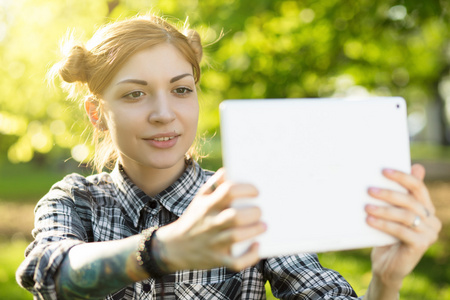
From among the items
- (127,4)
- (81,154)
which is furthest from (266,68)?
(81,154)

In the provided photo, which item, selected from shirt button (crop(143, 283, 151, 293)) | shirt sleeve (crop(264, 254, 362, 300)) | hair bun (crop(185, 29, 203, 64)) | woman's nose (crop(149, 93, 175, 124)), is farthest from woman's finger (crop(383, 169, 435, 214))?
hair bun (crop(185, 29, 203, 64))

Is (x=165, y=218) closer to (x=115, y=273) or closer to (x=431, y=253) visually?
(x=115, y=273)

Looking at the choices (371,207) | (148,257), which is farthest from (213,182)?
(371,207)

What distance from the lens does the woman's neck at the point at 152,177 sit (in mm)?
1940

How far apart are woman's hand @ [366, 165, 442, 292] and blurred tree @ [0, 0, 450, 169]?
2.98 meters

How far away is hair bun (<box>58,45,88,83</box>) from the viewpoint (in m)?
2.00

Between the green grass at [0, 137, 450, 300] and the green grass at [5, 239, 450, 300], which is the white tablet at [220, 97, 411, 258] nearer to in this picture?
the green grass at [0, 137, 450, 300]

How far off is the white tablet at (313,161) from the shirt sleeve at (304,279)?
449 mm

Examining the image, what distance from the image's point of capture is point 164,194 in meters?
1.89

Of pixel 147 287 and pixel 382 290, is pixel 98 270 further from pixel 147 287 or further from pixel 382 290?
pixel 382 290

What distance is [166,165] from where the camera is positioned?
1.81 meters

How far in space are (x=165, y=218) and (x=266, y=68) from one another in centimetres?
357

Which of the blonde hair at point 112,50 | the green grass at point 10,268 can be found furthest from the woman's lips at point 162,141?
the green grass at point 10,268

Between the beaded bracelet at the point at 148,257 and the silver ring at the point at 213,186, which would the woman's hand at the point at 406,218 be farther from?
the beaded bracelet at the point at 148,257
